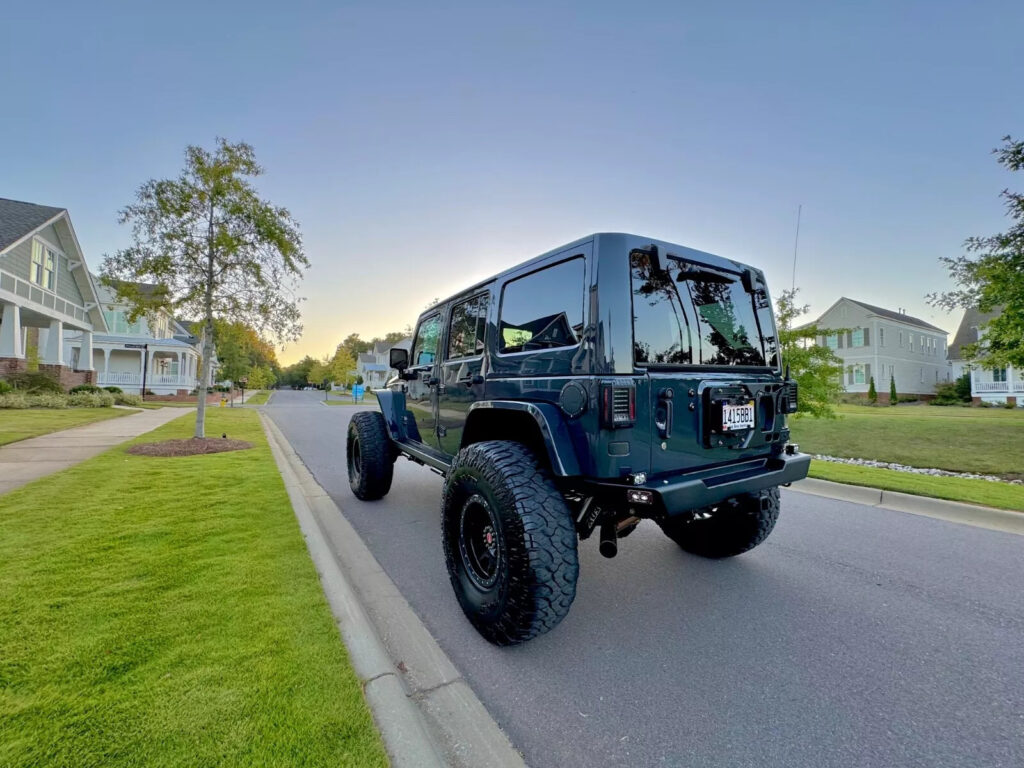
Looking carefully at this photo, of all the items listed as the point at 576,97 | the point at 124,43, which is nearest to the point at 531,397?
the point at 576,97

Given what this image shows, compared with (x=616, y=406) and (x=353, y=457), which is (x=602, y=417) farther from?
(x=353, y=457)

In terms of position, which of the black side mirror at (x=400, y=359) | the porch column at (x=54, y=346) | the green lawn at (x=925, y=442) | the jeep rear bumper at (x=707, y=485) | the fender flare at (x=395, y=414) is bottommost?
the green lawn at (x=925, y=442)

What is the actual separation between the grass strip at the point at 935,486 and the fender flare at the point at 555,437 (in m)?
5.29

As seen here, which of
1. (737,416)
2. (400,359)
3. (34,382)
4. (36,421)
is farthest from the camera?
(34,382)

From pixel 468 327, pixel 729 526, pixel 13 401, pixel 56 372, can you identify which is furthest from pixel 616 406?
pixel 56 372

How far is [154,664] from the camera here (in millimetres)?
1825

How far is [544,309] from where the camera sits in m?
2.59

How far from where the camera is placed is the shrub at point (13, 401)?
14523mm

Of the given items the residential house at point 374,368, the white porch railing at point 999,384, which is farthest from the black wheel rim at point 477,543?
the residential house at point 374,368

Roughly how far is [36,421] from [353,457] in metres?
12.8

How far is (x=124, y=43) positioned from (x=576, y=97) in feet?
27.9

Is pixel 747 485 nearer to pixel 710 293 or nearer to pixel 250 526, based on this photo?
pixel 710 293

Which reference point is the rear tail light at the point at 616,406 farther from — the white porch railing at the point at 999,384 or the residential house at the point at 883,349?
the white porch railing at the point at 999,384

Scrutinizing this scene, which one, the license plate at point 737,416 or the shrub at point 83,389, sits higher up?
the shrub at point 83,389
